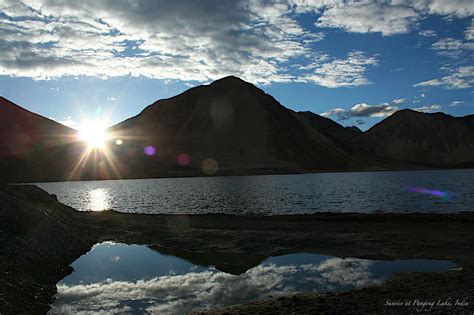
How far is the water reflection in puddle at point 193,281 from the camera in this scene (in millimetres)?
18859

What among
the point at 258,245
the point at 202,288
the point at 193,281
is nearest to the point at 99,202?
the point at 258,245

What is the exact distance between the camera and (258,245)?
32031 mm

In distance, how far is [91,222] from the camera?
46.0 metres

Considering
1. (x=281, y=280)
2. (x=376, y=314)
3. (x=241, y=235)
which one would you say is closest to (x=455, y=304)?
(x=376, y=314)

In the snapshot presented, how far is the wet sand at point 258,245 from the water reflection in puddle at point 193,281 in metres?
A: 1.19

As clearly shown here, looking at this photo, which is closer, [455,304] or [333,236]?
[455,304]

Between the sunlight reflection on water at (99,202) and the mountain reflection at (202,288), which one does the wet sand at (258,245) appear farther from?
the sunlight reflection on water at (99,202)

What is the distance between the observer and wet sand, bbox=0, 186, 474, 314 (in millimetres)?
16859

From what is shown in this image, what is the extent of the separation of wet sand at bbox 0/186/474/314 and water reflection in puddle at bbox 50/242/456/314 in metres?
1.19

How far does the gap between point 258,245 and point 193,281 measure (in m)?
10.5

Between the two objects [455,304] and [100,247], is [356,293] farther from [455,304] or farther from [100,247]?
→ [100,247]

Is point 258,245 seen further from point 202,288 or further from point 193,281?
point 202,288

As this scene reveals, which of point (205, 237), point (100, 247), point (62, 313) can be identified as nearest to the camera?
point (62, 313)

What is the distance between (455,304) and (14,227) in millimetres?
26284
